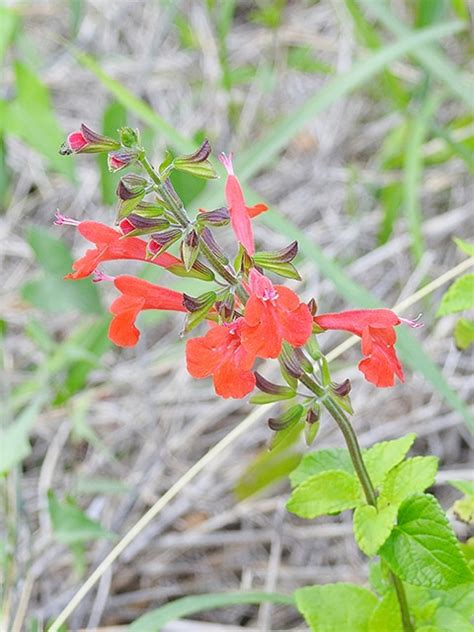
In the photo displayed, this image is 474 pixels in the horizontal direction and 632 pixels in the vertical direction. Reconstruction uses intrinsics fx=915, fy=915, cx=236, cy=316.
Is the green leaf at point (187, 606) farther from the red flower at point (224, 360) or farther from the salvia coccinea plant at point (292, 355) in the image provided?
the red flower at point (224, 360)

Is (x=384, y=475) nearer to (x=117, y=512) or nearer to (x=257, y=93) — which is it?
(x=117, y=512)

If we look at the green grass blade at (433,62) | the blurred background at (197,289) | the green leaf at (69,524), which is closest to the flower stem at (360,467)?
the blurred background at (197,289)

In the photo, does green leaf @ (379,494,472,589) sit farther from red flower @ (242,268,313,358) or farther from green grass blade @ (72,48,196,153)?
green grass blade @ (72,48,196,153)

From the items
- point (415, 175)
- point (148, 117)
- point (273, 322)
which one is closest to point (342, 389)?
point (273, 322)

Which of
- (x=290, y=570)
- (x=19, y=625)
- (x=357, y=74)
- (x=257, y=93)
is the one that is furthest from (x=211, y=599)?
(x=257, y=93)

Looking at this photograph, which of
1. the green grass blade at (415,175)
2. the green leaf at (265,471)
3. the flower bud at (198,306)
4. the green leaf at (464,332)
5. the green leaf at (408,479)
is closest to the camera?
the flower bud at (198,306)
